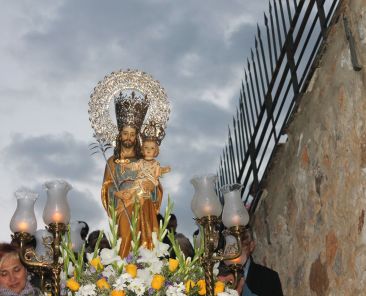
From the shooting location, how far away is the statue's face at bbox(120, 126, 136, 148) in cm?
658

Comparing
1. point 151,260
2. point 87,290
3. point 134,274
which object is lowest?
point 87,290

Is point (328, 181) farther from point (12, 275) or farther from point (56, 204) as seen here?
point (12, 275)

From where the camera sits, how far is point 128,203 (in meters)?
6.25

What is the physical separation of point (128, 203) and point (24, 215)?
217cm

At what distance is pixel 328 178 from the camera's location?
553 cm

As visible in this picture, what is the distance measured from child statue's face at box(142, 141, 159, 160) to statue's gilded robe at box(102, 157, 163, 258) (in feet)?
0.63

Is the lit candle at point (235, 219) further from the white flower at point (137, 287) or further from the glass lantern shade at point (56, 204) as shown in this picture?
the glass lantern shade at point (56, 204)

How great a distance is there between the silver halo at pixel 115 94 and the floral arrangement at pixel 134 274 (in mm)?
2494

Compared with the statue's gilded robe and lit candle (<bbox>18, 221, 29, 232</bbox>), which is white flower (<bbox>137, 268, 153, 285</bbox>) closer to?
lit candle (<bbox>18, 221, 29, 232</bbox>)

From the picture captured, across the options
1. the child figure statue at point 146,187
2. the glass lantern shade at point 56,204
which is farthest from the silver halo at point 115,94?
the glass lantern shade at point 56,204

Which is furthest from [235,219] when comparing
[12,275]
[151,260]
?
[12,275]

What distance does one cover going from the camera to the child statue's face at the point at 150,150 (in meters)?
6.42

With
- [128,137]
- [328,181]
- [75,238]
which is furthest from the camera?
[128,137]

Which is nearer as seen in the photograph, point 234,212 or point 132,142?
point 234,212
